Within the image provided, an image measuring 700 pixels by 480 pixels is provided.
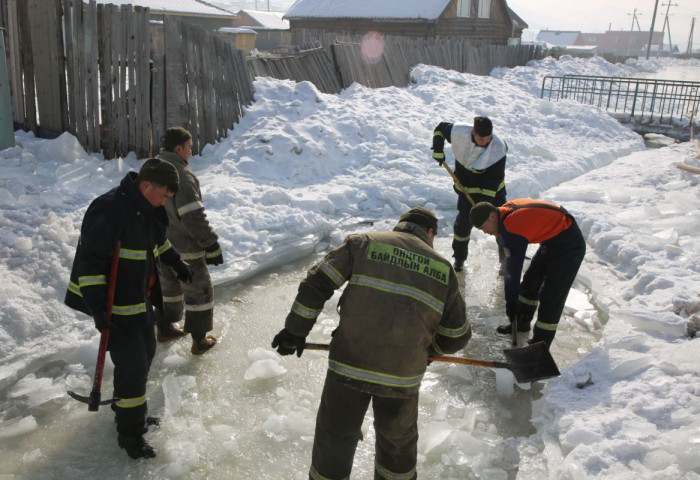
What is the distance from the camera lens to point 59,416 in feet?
12.1

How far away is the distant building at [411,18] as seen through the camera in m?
25.7

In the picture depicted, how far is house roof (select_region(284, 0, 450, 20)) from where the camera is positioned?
2566 centimetres

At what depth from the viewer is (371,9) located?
27.1 m

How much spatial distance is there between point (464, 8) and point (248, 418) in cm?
2742

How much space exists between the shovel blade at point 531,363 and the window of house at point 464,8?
2626 cm

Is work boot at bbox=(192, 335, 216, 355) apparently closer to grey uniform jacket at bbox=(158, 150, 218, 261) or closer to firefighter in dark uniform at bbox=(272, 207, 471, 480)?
grey uniform jacket at bbox=(158, 150, 218, 261)

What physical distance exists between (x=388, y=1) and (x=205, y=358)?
26.2 m

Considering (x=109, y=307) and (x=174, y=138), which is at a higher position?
(x=174, y=138)

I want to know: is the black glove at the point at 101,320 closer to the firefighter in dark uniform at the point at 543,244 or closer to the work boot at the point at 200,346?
the work boot at the point at 200,346

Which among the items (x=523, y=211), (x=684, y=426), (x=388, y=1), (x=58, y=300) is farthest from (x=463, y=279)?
(x=388, y=1)

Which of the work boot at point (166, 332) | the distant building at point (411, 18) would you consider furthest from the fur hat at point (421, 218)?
the distant building at point (411, 18)

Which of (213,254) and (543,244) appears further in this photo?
(543,244)

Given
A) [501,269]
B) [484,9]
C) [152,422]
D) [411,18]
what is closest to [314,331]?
[152,422]

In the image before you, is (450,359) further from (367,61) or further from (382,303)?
(367,61)
